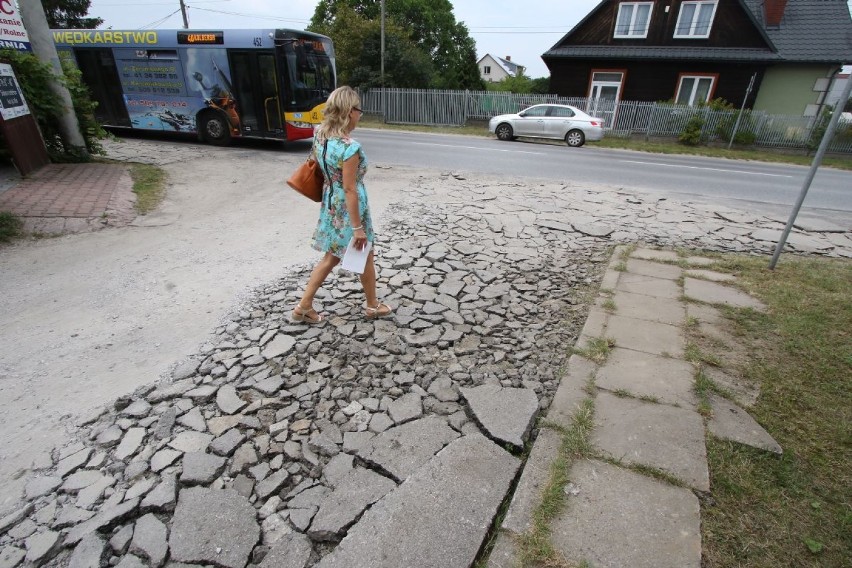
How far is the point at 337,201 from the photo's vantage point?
3.21 m

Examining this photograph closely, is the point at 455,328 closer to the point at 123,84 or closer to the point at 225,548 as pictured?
the point at 225,548

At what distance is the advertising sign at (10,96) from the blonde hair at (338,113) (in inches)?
271

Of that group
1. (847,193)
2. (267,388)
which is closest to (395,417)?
(267,388)

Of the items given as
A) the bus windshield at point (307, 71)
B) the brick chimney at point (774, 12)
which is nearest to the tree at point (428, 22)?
the brick chimney at point (774, 12)

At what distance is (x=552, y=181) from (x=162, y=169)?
25.8 feet

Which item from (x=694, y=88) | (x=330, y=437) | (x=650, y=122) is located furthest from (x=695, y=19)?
(x=330, y=437)

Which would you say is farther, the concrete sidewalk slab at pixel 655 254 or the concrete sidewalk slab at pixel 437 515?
the concrete sidewalk slab at pixel 655 254

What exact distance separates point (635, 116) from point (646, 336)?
64.8 feet

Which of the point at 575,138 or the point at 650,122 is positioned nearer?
the point at 575,138

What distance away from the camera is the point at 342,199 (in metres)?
3.20

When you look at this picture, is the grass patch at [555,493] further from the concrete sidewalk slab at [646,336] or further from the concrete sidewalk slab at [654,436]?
the concrete sidewalk slab at [646,336]

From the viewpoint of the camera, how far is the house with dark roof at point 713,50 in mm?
20547

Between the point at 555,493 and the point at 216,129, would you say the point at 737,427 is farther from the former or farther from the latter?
the point at 216,129

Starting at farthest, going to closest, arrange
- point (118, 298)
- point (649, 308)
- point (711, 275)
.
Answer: point (711, 275), point (118, 298), point (649, 308)
